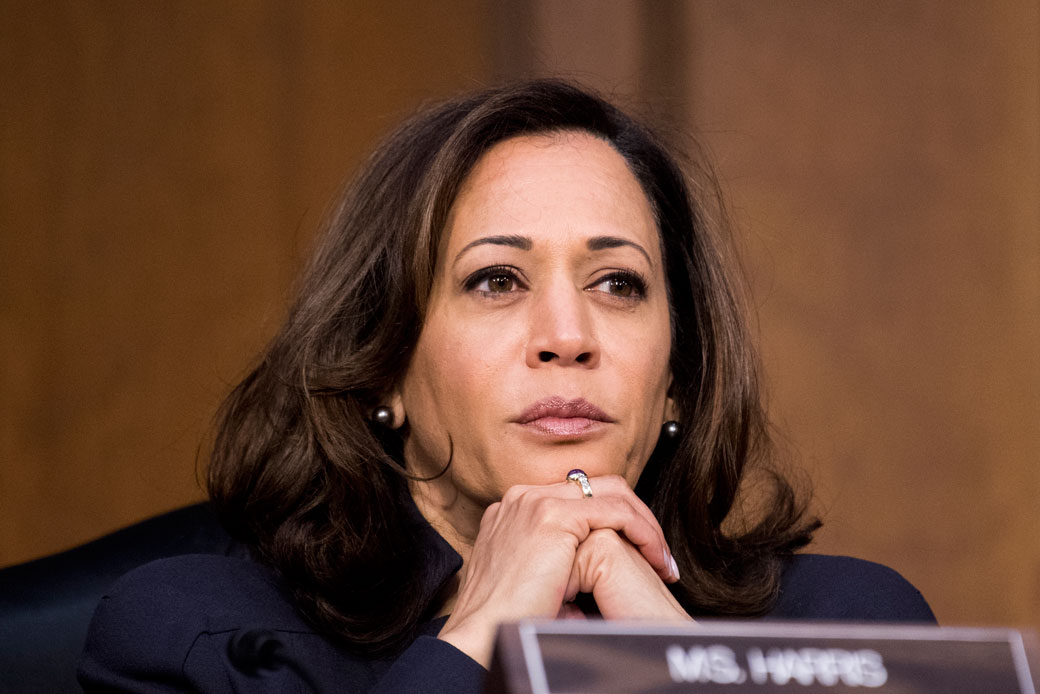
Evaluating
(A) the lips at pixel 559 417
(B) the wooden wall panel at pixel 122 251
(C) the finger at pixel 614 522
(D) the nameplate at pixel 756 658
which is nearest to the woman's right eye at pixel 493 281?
(A) the lips at pixel 559 417

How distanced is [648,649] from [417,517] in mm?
863

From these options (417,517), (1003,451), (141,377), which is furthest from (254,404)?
(1003,451)

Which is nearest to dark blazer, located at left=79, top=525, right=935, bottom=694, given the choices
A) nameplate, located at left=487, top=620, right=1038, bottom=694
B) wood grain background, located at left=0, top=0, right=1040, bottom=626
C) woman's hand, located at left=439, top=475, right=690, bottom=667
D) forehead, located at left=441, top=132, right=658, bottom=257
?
woman's hand, located at left=439, top=475, right=690, bottom=667

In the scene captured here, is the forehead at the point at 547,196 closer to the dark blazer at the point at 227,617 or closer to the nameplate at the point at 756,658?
the dark blazer at the point at 227,617

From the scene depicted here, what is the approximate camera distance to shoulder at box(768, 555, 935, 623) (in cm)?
150

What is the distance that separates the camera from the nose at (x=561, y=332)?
1348 mm

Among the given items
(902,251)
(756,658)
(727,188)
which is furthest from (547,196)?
(902,251)

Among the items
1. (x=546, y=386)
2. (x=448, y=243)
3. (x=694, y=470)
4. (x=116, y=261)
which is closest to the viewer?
(x=546, y=386)

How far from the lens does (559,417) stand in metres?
1.35

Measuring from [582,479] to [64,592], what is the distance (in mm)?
617

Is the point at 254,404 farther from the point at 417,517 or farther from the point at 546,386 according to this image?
the point at 546,386

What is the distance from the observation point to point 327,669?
53.6 inches

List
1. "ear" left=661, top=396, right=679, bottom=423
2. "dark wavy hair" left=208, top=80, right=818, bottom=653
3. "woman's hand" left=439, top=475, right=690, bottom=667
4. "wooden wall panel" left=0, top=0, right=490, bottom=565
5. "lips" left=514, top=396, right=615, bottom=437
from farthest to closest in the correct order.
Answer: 1. "wooden wall panel" left=0, top=0, right=490, bottom=565
2. "ear" left=661, top=396, right=679, bottom=423
3. "dark wavy hair" left=208, top=80, right=818, bottom=653
4. "lips" left=514, top=396, right=615, bottom=437
5. "woman's hand" left=439, top=475, right=690, bottom=667

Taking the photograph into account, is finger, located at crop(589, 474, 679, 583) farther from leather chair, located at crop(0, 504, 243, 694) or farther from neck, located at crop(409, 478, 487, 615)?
leather chair, located at crop(0, 504, 243, 694)
